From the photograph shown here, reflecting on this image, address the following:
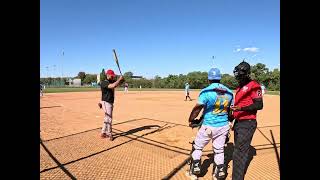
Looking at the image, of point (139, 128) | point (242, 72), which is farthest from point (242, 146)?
point (139, 128)

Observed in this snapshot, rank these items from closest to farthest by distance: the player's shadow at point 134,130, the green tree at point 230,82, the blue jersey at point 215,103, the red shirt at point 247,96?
the red shirt at point 247,96, the blue jersey at point 215,103, the player's shadow at point 134,130, the green tree at point 230,82

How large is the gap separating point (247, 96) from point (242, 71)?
1.32 ft

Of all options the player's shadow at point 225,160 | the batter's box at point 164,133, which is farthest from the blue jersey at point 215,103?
the batter's box at point 164,133

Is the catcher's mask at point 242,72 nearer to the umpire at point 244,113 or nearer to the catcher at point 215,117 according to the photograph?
the umpire at point 244,113

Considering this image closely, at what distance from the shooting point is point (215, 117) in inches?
190

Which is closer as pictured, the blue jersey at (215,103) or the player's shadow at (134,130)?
the blue jersey at (215,103)

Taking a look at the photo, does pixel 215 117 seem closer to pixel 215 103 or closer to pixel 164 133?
pixel 215 103

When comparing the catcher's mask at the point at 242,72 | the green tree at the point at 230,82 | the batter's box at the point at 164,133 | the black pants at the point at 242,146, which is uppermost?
the green tree at the point at 230,82

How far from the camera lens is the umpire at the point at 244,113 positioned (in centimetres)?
437

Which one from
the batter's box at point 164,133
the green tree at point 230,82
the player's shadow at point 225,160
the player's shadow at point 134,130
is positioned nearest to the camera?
the player's shadow at point 225,160

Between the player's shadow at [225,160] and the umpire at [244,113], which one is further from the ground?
the umpire at [244,113]
